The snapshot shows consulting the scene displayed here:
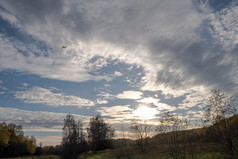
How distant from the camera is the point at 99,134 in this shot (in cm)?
5975

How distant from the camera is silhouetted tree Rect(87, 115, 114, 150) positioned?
2304 inches

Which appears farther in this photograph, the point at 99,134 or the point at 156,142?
the point at 99,134

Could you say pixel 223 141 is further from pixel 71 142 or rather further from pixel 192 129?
pixel 71 142

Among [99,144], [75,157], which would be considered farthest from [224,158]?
[99,144]

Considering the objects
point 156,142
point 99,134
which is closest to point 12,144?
point 99,134

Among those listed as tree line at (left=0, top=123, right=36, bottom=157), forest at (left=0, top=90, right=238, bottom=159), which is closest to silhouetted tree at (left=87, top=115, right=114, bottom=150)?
forest at (left=0, top=90, right=238, bottom=159)

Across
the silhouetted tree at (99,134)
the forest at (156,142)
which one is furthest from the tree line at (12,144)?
the silhouetted tree at (99,134)

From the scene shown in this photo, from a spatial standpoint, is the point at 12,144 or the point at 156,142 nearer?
the point at 156,142

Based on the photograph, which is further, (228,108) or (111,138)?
(111,138)

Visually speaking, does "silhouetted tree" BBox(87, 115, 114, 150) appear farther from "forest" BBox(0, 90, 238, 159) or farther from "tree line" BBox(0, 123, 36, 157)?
"tree line" BBox(0, 123, 36, 157)

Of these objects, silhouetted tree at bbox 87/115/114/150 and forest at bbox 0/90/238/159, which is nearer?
forest at bbox 0/90/238/159

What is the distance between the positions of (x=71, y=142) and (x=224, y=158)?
2923 cm

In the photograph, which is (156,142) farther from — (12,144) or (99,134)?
(12,144)

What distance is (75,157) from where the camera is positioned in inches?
1261
